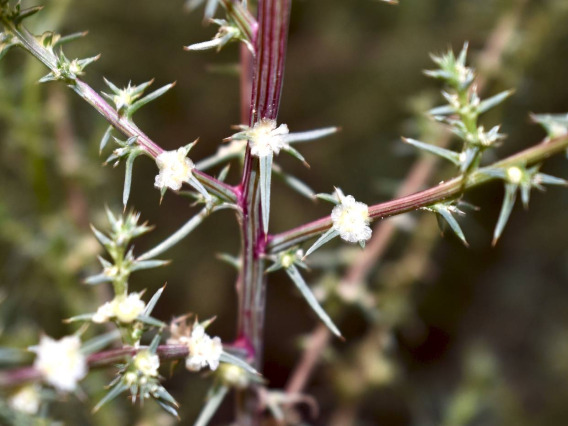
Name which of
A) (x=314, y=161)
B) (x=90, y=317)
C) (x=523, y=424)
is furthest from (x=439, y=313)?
(x=90, y=317)

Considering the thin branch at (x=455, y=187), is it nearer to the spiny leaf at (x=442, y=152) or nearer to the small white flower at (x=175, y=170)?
the spiny leaf at (x=442, y=152)

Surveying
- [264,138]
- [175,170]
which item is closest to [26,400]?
[175,170]

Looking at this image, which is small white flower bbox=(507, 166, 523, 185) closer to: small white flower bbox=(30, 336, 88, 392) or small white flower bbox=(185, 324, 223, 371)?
small white flower bbox=(185, 324, 223, 371)

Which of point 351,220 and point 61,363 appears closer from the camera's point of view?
point 61,363

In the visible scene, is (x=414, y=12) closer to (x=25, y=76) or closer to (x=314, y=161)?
(x=314, y=161)

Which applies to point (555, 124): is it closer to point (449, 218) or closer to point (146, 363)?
point (449, 218)

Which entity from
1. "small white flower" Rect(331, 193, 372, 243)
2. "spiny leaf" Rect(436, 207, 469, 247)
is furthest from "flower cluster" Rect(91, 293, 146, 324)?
"spiny leaf" Rect(436, 207, 469, 247)

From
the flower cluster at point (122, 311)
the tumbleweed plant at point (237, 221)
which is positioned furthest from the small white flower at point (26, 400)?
the flower cluster at point (122, 311)
